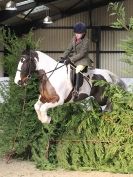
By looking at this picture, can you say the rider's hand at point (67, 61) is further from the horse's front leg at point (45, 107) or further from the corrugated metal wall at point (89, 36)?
the corrugated metal wall at point (89, 36)

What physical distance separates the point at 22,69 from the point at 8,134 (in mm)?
1462

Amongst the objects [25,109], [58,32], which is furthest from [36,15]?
[25,109]

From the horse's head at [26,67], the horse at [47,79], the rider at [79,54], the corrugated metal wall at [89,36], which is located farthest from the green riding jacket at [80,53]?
the corrugated metal wall at [89,36]

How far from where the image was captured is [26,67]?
23.8 feet

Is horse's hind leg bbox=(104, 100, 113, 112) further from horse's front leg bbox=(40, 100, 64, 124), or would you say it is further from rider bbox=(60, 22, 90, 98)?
horse's front leg bbox=(40, 100, 64, 124)

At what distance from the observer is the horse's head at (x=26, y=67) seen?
7203mm

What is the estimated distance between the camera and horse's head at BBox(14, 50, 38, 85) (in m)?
7.20

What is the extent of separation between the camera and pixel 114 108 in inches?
282

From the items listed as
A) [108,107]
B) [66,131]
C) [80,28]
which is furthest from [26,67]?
[108,107]

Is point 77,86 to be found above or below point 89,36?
below

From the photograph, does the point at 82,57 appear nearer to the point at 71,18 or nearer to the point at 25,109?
the point at 25,109

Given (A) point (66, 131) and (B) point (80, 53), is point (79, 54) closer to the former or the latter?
(B) point (80, 53)

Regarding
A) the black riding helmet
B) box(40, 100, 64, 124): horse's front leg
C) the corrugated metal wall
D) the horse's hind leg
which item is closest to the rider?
the black riding helmet

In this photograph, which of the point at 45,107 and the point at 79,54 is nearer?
the point at 45,107
